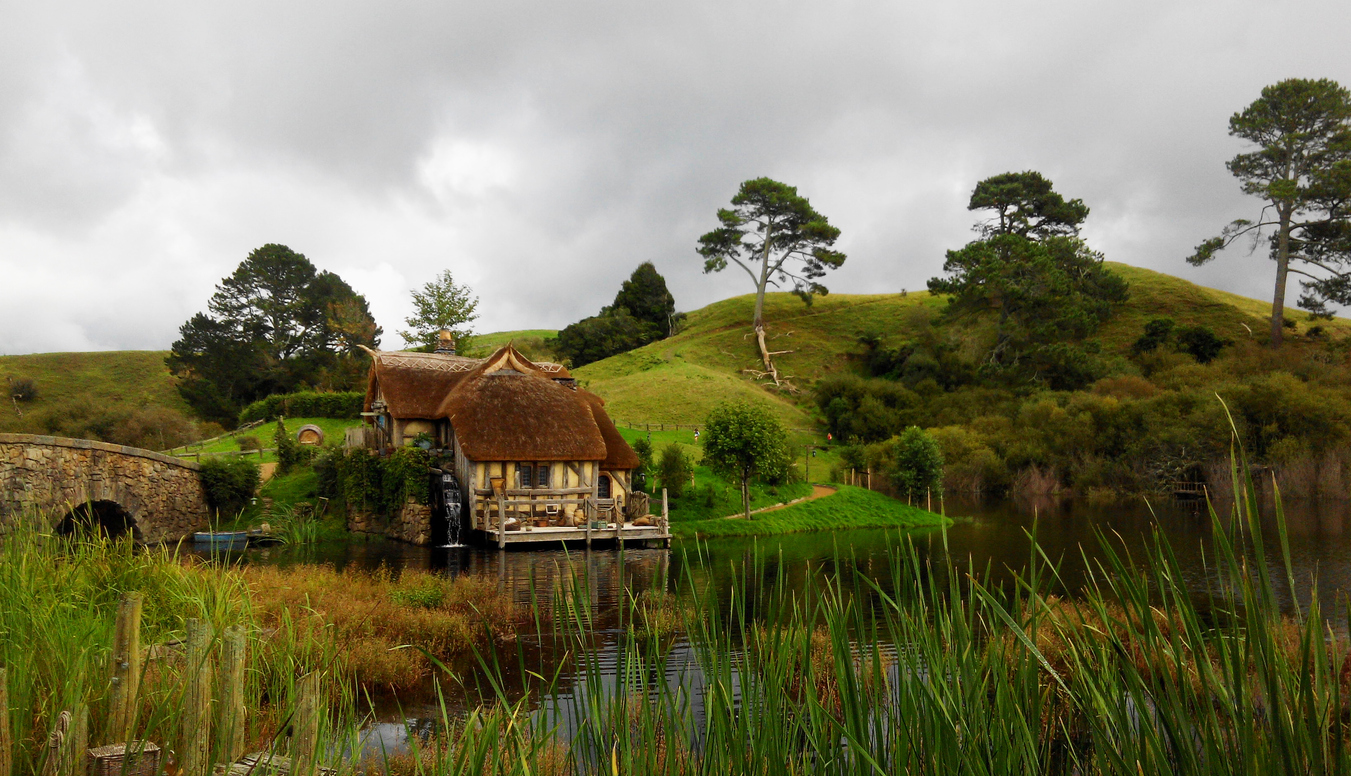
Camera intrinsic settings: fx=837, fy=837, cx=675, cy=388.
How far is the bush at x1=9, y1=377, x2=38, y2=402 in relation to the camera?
54250 millimetres

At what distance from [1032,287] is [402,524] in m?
44.6

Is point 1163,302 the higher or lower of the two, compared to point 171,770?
higher

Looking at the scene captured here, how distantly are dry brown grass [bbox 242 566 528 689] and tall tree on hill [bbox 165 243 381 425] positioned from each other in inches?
1536

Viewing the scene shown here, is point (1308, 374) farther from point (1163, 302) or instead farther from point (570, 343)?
point (570, 343)

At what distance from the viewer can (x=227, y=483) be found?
2695 cm

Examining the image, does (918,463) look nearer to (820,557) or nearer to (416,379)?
(820,557)

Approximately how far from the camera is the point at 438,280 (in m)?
51.6

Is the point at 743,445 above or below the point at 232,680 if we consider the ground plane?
above

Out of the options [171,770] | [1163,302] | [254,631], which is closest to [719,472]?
[254,631]

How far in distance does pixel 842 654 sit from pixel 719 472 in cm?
2586

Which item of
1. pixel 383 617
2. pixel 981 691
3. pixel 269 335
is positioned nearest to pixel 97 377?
pixel 269 335

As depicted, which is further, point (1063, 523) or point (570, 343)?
point (570, 343)

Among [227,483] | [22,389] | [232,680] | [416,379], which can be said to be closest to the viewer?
[232,680]

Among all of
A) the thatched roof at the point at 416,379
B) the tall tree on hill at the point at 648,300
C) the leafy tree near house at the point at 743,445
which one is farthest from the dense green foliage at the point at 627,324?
the leafy tree near house at the point at 743,445
